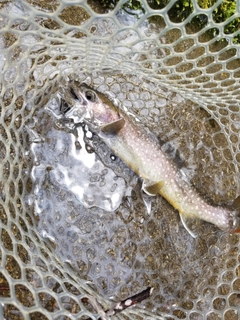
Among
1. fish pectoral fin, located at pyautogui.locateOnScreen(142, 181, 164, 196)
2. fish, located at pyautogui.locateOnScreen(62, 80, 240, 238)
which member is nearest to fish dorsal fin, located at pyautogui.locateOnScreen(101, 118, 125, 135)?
fish, located at pyautogui.locateOnScreen(62, 80, 240, 238)

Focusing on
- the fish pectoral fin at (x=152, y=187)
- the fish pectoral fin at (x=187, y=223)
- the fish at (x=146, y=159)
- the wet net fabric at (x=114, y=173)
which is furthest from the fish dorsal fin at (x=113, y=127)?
the fish pectoral fin at (x=187, y=223)

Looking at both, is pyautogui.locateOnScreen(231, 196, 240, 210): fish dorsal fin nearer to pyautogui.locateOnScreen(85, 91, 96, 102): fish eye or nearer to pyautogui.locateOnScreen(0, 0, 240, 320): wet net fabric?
pyautogui.locateOnScreen(0, 0, 240, 320): wet net fabric

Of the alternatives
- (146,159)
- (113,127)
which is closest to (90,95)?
(113,127)

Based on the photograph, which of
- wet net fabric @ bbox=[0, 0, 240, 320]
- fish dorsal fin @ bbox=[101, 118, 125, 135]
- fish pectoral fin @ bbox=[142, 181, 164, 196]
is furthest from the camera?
fish pectoral fin @ bbox=[142, 181, 164, 196]

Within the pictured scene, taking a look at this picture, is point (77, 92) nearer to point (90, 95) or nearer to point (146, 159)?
point (90, 95)

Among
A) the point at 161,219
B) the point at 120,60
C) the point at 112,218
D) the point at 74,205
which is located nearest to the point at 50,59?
the point at 120,60
